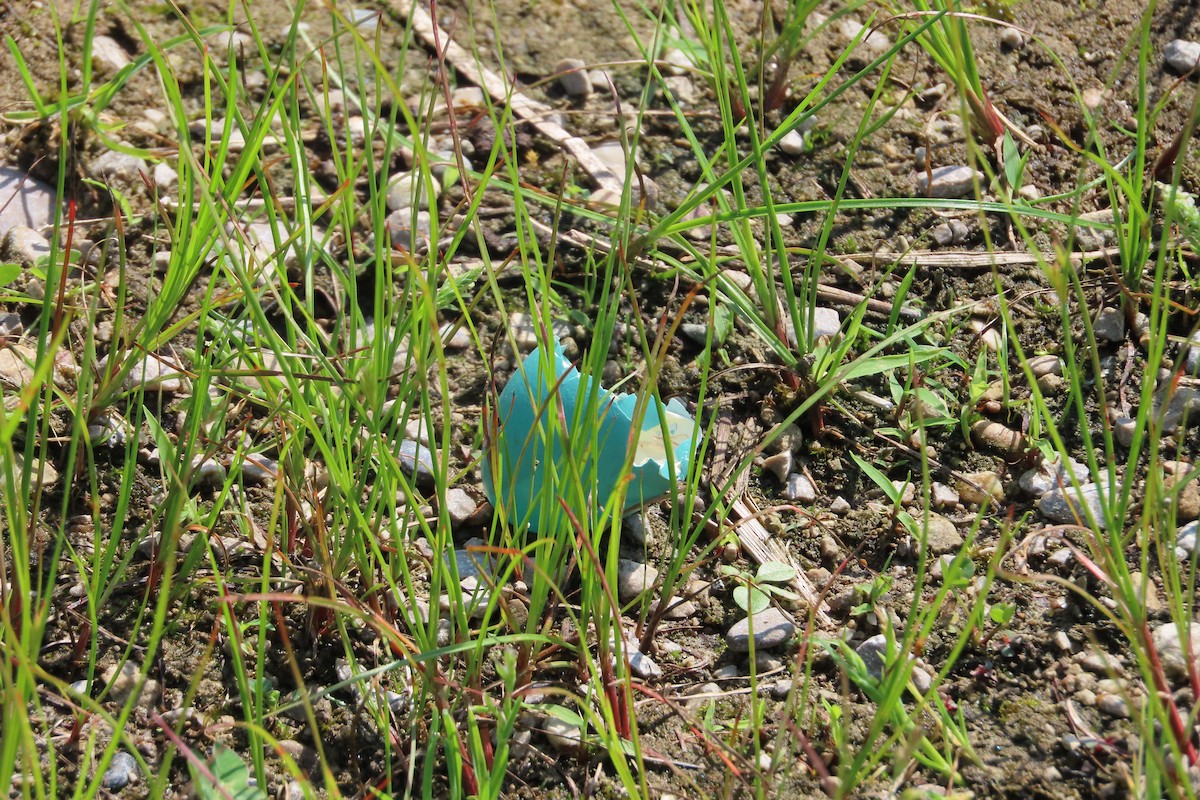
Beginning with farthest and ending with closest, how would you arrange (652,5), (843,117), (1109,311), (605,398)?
(652,5) < (843,117) < (1109,311) < (605,398)

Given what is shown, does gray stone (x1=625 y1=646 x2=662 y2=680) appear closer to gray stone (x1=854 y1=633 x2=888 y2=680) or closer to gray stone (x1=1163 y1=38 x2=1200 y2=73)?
gray stone (x1=854 y1=633 x2=888 y2=680)

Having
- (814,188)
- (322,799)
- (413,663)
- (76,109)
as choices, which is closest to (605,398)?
(413,663)

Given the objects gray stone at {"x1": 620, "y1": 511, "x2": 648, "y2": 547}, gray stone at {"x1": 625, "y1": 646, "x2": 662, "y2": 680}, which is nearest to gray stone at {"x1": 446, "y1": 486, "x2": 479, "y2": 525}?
gray stone at {"x1": 620, "y1": 511, "x2": 648, "y2": 547}

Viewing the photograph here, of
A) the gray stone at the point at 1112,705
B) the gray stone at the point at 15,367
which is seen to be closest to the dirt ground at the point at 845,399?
the gray stone at the point at 1112,705

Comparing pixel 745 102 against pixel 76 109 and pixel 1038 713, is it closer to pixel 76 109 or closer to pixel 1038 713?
pixel 1038 713

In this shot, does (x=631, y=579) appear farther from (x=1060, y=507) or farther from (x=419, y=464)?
(x=1060, y=507)

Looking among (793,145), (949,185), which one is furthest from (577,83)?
(949,185)

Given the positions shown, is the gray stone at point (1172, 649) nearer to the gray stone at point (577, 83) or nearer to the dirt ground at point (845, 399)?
the dirt ground at point (845, 399)
